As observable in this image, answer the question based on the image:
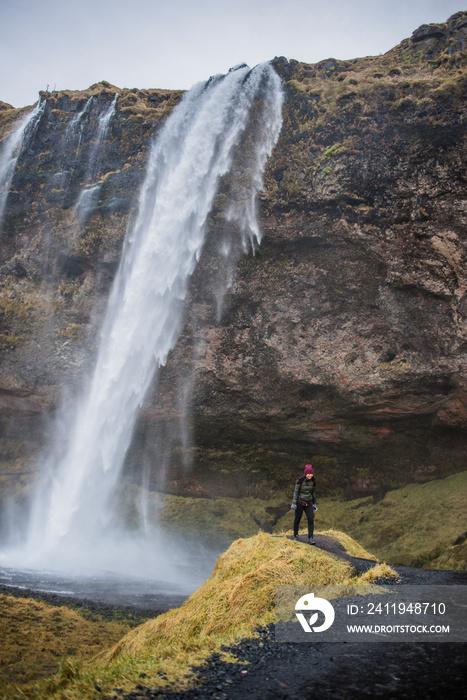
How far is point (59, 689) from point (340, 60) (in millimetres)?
22766

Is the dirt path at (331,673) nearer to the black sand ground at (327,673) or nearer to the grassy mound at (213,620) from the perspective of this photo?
the black sand ground at (327,673)

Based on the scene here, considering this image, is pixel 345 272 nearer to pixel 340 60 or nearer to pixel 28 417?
pixel 340 60

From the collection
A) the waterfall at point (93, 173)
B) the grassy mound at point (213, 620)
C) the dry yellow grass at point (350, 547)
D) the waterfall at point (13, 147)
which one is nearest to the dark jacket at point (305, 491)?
the grassy mound at point (213, 620)

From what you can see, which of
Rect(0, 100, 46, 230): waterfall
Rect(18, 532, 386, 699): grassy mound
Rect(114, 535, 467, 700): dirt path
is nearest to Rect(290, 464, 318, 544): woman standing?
Rect(18, 532, 386, 699): grassy mound

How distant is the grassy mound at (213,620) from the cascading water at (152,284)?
1142 cm

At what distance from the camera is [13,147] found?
73.0ft

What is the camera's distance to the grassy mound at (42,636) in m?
6.56

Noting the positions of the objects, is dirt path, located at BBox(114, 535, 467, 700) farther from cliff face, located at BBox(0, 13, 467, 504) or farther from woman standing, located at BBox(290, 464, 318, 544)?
cliff face, located at BBox(0, 13, 467, 504)

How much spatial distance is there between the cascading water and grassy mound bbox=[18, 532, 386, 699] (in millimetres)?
11416

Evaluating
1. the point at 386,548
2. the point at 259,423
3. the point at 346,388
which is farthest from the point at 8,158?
the point at 386,548

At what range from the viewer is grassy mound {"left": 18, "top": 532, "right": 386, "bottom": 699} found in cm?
379

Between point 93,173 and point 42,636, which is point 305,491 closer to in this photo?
point 42,636

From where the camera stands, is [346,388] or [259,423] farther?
[259,423]

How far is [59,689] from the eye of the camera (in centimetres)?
359
